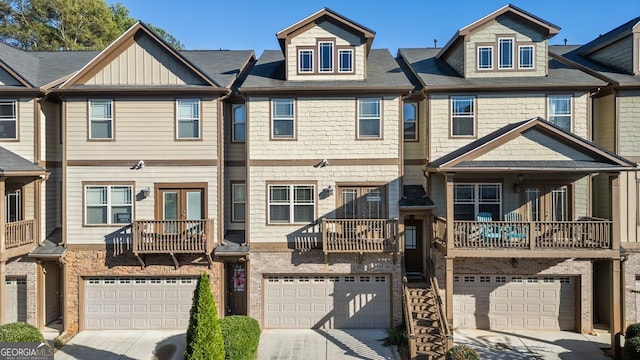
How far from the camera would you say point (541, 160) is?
38.7 ft

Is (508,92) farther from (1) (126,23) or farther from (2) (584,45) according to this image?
(1) (126,23)

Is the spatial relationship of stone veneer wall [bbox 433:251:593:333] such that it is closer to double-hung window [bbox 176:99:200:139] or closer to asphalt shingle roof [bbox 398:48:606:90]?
asphalt shingle roof [bbox 398:48:606:90]

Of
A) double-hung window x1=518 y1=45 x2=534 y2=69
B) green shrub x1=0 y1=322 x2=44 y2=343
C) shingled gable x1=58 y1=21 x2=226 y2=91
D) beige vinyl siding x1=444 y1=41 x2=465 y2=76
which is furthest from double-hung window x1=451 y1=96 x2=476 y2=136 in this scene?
green shrub x1=0 y1=322 x2=44 y2=343

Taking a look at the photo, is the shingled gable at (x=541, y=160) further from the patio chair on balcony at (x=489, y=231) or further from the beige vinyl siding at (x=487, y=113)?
the patio chair on balcony at (x=489, y=231)

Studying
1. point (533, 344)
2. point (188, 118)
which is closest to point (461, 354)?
point (533, 344)

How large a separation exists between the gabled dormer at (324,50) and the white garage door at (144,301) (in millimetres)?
8309

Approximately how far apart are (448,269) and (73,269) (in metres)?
12.4

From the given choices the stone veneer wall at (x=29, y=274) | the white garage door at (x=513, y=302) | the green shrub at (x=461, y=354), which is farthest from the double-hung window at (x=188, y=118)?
the white garage door at (x=513, y=302)

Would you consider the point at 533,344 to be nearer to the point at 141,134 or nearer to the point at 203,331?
the point at 203,331

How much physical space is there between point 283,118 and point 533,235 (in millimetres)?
8662

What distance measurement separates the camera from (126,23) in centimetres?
3069

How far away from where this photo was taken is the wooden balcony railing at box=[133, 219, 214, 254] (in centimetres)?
1252

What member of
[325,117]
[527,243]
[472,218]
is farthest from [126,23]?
[527,243]

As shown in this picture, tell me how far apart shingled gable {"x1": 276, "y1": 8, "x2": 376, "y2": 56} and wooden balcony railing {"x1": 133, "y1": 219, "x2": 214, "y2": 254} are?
695 centimetres
